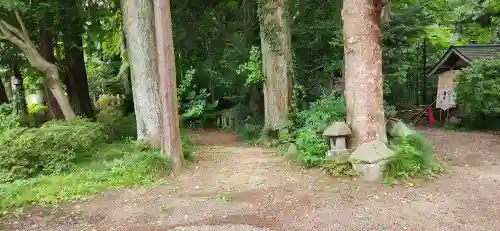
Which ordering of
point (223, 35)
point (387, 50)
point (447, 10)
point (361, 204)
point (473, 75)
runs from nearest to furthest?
1. point (361, 204)
2. point (473, 75)
3. point (223, 35)
4. point (387, 50)
5. point (447, 10)

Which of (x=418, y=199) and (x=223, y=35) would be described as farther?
(x=223, y=35)

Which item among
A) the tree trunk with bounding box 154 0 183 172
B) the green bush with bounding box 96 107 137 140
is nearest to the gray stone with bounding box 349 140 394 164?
the tree trunk with bounding box 154 0 183 172

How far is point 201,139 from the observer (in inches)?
476

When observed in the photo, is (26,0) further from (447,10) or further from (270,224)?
(447,10)

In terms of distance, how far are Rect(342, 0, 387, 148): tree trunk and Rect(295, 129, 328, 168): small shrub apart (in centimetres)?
62

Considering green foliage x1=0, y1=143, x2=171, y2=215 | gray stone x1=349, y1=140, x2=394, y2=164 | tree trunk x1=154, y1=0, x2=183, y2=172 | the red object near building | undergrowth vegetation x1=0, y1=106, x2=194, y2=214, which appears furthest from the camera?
the red object near building

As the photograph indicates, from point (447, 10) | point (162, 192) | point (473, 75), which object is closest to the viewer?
point (162, 192)

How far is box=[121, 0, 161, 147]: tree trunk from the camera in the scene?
7.93m

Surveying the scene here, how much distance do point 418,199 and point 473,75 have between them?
8.57 meters

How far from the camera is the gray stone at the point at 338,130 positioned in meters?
6.81

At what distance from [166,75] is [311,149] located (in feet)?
9.79

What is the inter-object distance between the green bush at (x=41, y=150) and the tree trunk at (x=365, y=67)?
5217mm

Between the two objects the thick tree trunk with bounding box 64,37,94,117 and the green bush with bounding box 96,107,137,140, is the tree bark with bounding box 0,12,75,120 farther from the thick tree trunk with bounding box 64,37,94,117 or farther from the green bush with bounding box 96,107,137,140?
the thick tree trunk with bounding box 64,37,94,117

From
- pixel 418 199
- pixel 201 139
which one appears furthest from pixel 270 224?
pixel 201 139
